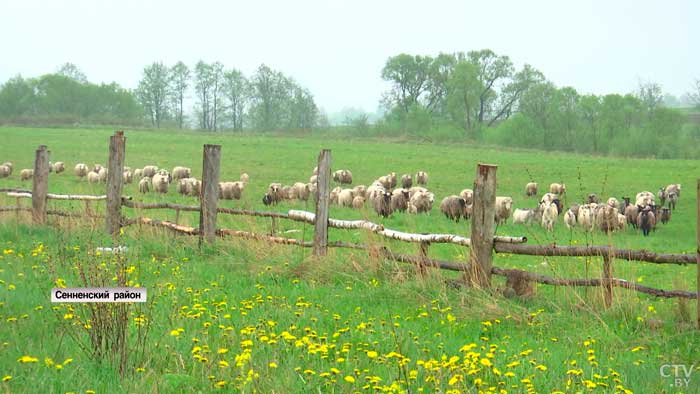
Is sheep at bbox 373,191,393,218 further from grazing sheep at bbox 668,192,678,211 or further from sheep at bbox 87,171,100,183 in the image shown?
sheep at bbox 87,171,100,183

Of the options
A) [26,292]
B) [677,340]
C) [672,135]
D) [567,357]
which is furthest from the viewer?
[672,135]

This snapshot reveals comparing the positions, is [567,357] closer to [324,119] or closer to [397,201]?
[397,201]

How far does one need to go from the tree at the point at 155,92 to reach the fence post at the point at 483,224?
9205 centimetres

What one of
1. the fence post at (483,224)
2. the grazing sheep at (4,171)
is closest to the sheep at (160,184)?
the grazing sheep at (4,171)

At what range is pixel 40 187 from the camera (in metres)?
14.2

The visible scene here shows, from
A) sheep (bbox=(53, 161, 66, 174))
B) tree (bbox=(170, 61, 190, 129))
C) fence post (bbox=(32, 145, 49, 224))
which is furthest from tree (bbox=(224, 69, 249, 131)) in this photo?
fence post (bbox=(32, 145, 49, 224))

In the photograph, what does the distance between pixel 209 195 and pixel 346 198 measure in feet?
50.5

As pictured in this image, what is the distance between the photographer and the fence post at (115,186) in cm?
1259

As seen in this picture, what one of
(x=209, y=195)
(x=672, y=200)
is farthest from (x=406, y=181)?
(x=209, y=195)

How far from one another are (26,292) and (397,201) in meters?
18.8

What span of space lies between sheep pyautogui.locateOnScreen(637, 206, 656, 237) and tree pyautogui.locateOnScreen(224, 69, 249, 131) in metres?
80.0

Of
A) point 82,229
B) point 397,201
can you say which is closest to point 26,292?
point 82,229

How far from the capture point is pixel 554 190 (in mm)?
32344

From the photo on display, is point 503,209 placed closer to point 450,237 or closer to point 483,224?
point 450,237
